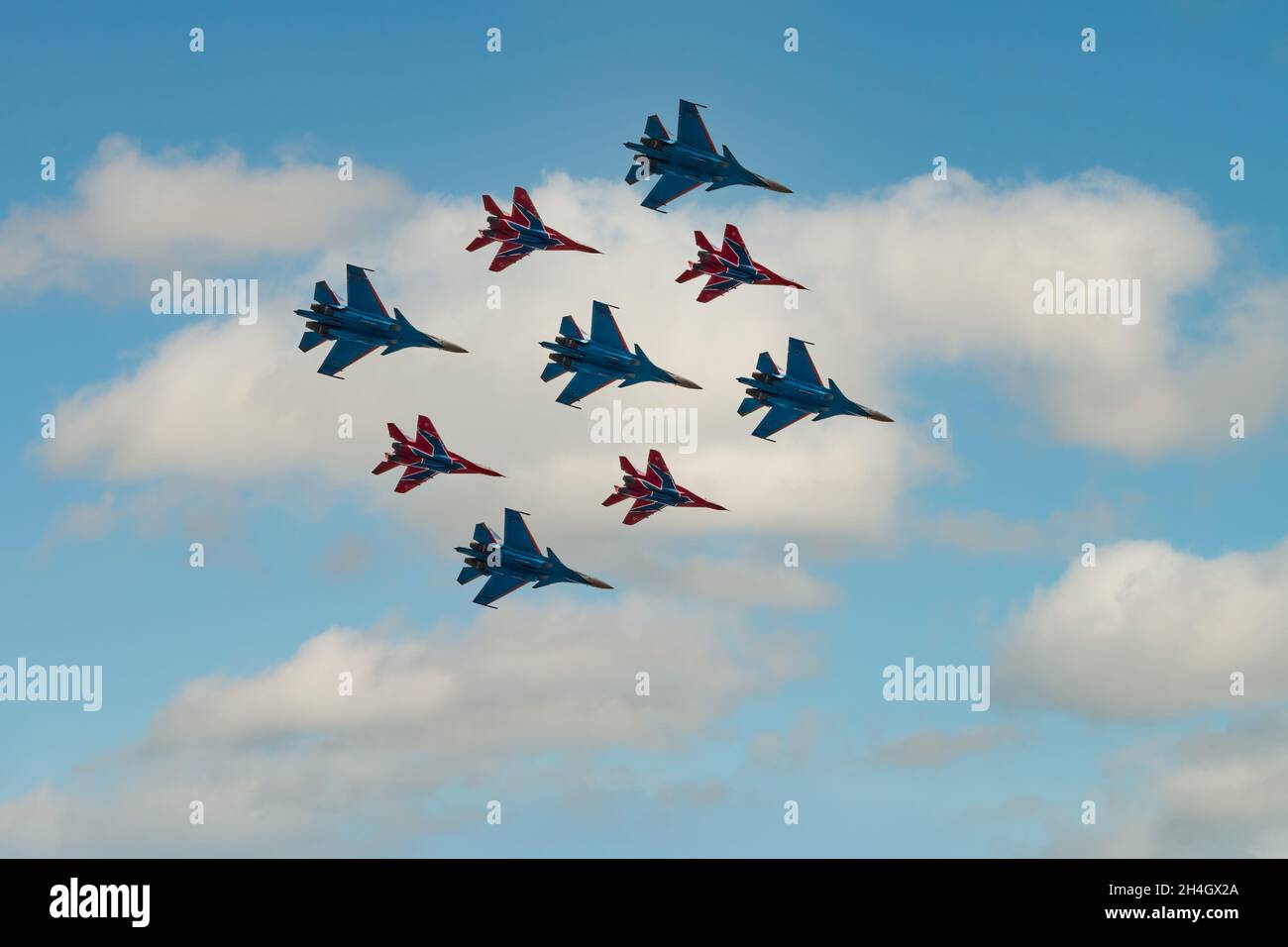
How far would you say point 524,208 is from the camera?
151250 millimetres

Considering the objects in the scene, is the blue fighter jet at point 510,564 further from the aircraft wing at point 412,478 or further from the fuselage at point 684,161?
the fuselage at point 684,161

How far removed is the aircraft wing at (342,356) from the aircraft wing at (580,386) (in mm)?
18760

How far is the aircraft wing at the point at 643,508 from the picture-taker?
513ft

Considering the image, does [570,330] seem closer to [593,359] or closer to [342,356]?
[593,359]

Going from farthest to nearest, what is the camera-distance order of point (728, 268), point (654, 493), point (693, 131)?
point (654, 493) → point (728, 268) → point (693, 131)

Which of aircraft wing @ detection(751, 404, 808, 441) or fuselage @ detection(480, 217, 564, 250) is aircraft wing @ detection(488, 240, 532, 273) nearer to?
fuselage @ detection(480, 217, 564, 250)

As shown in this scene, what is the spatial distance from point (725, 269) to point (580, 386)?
18.1 meters

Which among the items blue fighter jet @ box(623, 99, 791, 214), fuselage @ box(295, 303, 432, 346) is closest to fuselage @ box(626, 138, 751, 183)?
blue fighter jet @ box(623, 99, 791, 214)

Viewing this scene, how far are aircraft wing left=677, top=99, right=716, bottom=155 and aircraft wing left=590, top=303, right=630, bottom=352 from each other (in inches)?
678

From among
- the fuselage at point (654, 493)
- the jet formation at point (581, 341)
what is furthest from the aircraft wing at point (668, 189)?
the fuselage at point (654, 493)

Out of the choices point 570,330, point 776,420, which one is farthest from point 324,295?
point 776,420
